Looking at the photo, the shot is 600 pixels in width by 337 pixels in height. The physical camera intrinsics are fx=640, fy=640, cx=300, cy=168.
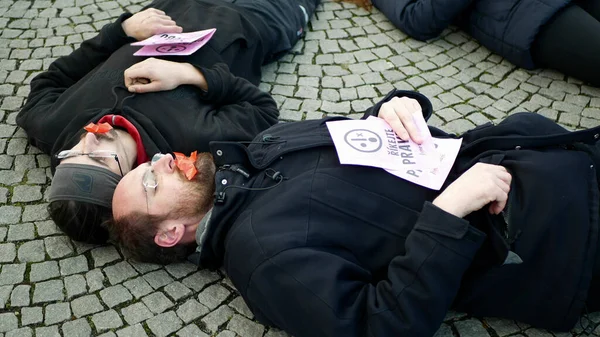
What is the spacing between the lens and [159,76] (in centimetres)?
392

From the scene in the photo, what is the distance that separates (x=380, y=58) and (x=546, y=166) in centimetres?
256

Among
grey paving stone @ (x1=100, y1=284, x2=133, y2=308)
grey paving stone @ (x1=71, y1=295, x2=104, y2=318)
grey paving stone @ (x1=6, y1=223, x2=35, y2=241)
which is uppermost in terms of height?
grey paving stone @ (x1=6, y1=223, x2=35, y2=241)

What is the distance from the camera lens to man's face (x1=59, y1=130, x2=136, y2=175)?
3.55 metres

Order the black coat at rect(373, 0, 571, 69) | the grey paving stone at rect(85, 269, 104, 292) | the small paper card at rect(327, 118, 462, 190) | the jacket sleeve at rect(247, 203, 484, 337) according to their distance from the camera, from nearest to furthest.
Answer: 1. the jacket sleeve at rect(247, 203, 484, 337)
2. the small paper card at rect(327, 118, 462, 190)
3. the grey paving stone at rect(85, 269, 104, 292)
4. the black coat at rect(373, 0, 571, 69)

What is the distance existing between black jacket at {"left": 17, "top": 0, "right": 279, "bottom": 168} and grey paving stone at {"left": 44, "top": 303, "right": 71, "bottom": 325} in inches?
35.6

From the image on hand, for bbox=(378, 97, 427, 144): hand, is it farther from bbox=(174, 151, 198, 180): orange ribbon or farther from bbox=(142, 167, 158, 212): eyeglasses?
bbox=(142, 167, 158, 212): eyeglasses

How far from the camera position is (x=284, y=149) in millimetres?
3160

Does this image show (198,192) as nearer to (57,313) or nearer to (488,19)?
(57,313)

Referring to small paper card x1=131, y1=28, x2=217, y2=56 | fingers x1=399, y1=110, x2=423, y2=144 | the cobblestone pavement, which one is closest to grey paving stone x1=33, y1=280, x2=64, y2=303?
the cobblestone pavement

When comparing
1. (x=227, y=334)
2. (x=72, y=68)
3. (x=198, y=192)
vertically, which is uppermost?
(x=198, y=192)

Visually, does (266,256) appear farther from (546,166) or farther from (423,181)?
(546,166)

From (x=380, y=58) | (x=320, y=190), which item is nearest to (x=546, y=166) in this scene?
(x=320, y=190)

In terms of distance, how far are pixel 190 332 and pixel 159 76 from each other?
62.2 inches

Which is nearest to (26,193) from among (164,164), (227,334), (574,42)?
(164,164)
